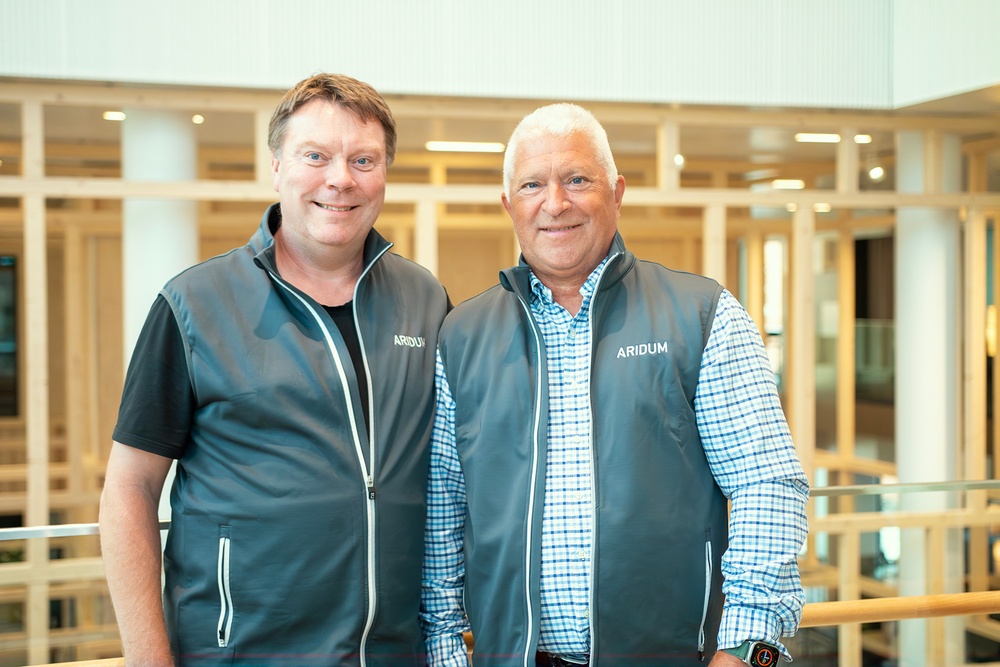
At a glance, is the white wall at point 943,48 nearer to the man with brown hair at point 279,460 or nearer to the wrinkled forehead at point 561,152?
the wrinkled forehead at point 561,152

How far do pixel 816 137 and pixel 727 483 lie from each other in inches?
252

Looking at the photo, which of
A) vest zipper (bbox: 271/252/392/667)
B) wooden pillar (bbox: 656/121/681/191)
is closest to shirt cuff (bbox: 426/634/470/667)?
vest zipper (bbox: 271/252/392/667)

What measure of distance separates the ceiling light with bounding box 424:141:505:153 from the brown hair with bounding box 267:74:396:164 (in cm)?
579

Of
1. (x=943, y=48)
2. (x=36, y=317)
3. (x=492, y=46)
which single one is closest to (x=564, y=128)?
(x=492, y=46)

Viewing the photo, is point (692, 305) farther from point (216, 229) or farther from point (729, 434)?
point (216, 229)

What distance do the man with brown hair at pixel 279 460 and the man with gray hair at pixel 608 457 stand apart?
0.18 meters

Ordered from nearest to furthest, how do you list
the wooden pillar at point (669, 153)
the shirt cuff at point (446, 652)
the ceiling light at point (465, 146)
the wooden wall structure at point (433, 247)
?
the shirt cuff at point (446, 652) < the wooden wall structure at point (433, 247) < the wooden pillar at point (669, 153) < the ceiling light at point (465, 146)

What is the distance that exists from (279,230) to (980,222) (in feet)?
22.9

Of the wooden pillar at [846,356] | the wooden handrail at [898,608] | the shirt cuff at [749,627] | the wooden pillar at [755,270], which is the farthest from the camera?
the wooden pillar at [755,270]

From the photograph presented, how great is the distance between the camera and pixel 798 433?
24.6 feet

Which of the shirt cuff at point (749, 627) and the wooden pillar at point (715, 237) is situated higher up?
the wooden pillar at point (715, 237)

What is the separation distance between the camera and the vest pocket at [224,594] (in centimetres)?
197

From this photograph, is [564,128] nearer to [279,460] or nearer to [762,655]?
[279,460]

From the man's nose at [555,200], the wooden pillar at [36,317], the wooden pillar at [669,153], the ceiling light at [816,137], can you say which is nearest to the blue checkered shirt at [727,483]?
the man's nose at [555,200]
